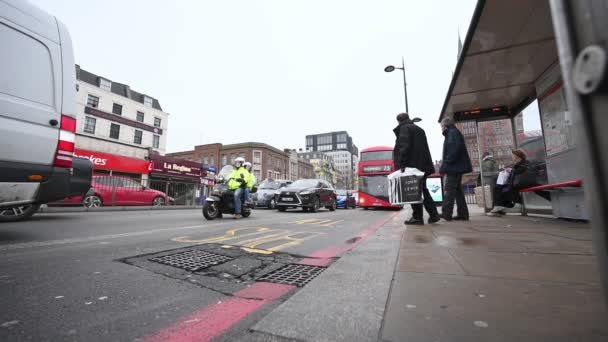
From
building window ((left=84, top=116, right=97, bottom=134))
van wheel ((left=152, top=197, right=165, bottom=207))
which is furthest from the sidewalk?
building window ((left=84, top=116, right=97, bottom=134))

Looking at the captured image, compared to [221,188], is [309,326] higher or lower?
lower

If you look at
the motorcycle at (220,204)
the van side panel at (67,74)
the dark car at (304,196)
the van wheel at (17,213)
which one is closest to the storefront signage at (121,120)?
the dark car at (304,196)

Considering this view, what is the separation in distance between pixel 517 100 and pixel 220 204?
8.39 metres

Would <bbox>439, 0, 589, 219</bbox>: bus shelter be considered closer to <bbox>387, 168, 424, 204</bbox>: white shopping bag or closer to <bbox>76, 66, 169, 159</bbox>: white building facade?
<bbox>387, 168, 424, 204</bbox>: white shopping bag

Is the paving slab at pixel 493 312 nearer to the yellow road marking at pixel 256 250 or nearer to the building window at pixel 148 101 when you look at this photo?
the yellow road marking at pixel 256 250

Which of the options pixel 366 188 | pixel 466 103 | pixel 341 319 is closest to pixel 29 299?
pixel 341 319

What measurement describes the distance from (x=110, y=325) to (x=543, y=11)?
18.7 feet

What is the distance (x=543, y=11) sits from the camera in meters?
3.72

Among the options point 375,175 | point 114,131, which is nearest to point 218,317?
point 375,175

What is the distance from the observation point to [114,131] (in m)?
25.7

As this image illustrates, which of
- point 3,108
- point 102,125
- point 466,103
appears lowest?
point 3,108

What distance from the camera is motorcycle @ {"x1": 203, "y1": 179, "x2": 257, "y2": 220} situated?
7309 millimetres

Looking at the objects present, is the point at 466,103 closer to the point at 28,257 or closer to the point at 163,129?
the point at 28,257

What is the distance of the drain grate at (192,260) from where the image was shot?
2366mm
